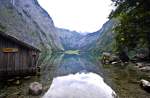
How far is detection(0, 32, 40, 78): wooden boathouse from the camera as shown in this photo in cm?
2162

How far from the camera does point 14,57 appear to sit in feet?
74.1

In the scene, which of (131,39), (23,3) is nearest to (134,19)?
(131,39)

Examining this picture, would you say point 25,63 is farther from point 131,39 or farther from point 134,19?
point 131,39

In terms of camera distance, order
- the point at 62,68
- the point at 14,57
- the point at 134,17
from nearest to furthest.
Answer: the point at 134,17 → the point at 14,57 → the point at 62,68

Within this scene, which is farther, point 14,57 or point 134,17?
point 14,57

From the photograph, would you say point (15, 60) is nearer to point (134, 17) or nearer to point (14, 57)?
point (14, 57)

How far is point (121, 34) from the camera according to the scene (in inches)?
1176

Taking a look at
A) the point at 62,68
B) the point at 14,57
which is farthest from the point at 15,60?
the point at 62,68

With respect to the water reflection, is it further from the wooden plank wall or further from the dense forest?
the dense forest

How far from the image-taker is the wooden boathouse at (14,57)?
21625mm

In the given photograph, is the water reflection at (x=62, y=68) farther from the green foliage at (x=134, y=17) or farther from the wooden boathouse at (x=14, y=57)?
the green foliage at (x=134, y=17)

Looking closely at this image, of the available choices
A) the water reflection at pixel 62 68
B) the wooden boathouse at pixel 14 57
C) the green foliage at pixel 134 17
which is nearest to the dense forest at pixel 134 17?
the green foliage at pixel 134 17

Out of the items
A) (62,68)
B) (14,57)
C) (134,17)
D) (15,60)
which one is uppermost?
(134,17)

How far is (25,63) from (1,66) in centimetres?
316
